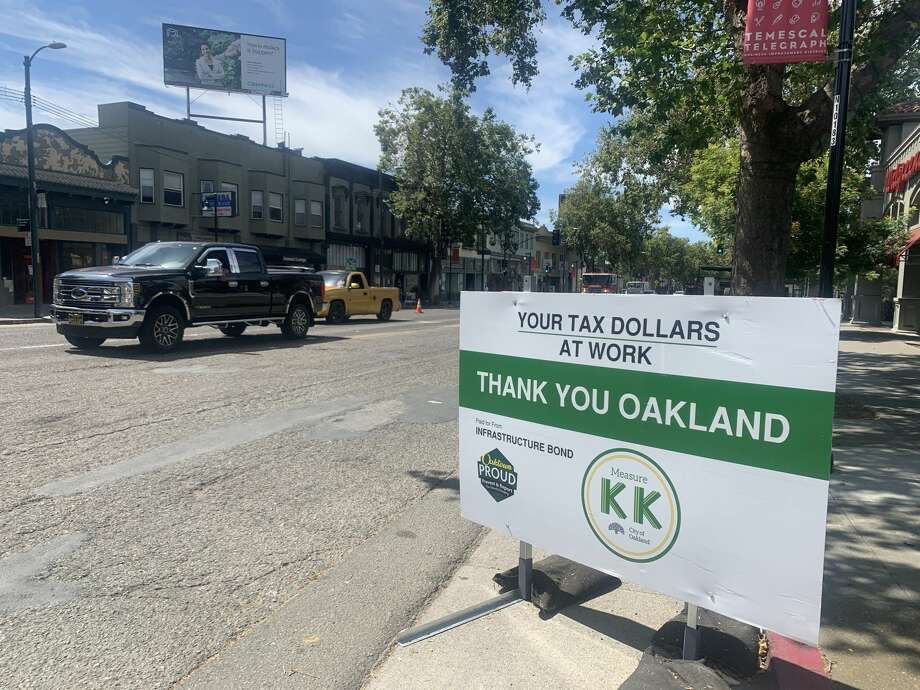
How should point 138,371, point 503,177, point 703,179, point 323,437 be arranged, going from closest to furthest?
point 323,437
point 138,371
point 703,179
point 503,177

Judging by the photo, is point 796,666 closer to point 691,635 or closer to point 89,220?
point 691,635

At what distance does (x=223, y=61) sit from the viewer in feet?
139

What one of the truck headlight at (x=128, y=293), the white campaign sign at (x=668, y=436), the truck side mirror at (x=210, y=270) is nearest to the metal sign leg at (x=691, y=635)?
the white campaign sign at (x=668, y=436)

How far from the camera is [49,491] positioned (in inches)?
186

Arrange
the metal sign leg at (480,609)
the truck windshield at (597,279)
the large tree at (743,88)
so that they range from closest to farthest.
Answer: the metal sign leg at (480,609) < the large tree at (743,88) < the truck windshield at (597,279)

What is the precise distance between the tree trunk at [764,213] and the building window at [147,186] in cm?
2937

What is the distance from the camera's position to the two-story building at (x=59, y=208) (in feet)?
80.5

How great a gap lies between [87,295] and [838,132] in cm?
1130

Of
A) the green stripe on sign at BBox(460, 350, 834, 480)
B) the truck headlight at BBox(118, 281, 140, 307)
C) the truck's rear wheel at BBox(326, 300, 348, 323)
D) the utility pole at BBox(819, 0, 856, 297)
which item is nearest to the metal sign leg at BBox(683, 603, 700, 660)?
the green stripe on sign at BBox(460, 350, 834, 480)

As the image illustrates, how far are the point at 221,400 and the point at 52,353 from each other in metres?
5.29

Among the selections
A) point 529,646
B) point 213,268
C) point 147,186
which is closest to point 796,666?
point 529,646

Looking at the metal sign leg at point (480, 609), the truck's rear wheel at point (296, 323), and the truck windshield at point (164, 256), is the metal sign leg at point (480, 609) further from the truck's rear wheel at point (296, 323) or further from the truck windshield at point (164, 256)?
the truck's rear wheel at point (296, 323)

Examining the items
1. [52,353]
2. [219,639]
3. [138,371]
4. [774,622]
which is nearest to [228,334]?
[52,353]

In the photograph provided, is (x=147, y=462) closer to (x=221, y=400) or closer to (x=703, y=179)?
(x=221, y=400)
